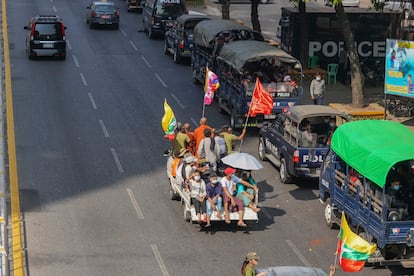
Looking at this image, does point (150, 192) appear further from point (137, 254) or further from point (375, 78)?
point (375, 78)

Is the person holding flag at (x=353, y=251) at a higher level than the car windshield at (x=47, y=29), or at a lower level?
lower

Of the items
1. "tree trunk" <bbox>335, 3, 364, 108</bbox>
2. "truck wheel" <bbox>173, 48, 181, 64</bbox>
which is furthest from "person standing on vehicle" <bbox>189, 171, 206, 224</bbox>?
"truck wheel" <bbox>173, 48, 181, 64</bbox>

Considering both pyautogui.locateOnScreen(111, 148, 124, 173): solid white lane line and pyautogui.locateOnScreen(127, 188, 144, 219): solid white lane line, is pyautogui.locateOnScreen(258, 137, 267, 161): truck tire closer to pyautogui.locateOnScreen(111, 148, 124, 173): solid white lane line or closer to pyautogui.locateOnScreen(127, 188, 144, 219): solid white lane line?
pyautogui.locateOnScreen(111, 148, 124, 173): solid white lane line

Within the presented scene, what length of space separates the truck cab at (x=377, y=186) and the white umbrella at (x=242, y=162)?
6.17ft

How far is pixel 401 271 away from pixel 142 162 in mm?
10474

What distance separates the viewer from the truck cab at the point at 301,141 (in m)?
25.8

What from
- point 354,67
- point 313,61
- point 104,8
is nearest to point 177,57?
point 313,61

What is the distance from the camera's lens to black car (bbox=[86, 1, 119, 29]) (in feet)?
172

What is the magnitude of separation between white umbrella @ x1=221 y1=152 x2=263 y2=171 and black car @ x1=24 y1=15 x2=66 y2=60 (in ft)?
72.0

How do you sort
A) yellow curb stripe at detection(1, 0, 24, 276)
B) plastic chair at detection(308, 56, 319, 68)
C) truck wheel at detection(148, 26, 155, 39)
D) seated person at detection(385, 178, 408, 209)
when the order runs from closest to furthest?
seated person at detection(385, 178, 408, 209)
yellow curb stripe at detection(1, 0, 24, 276)
plastic chair at detection(308, 56, 319, 68)
truck wheel at detection(148, 26, 155, 39)

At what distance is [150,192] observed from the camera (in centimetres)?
2598

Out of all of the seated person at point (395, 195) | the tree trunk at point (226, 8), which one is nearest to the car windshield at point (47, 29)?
the tree trunk at point (226, 8)

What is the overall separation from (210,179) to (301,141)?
14.8 ft

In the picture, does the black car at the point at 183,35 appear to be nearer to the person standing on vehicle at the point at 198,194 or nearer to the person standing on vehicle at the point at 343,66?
the person standing on vehicle at the point at 343,66
